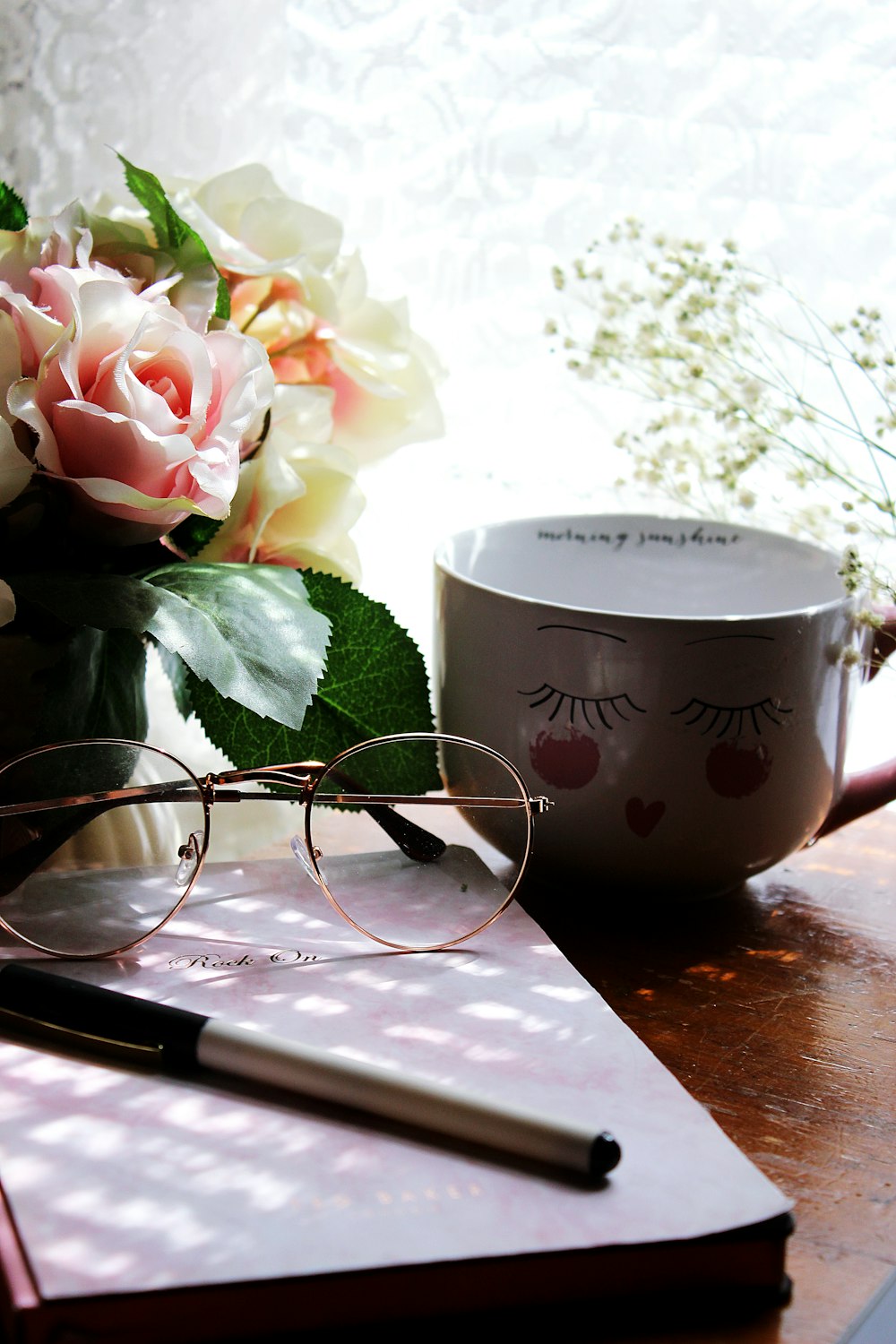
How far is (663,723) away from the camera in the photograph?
439 millimetres

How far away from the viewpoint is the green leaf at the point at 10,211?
1.57 feet

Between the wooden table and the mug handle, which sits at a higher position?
the mug handle

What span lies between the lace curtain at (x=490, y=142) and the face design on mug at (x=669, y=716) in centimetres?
33

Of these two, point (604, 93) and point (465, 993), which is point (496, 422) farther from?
point (465, 993)

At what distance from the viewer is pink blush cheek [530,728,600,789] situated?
45 cm

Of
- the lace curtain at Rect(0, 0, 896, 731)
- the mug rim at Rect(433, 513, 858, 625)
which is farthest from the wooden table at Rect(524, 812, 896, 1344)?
the lace curtain at Rect(0, 0, 896, 731)

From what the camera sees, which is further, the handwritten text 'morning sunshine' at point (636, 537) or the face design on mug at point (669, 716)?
the handwritten text 'morning sunshine' at point (636, 537)

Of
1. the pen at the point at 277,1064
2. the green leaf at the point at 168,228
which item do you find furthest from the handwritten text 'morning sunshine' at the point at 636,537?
the pen at the point at 277,1064

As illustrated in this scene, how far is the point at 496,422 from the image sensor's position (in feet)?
2.50

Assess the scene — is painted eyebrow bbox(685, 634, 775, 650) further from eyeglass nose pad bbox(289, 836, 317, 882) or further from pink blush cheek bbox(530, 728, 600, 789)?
eyeglass nose pad bbox(289, 836, 317, 882)

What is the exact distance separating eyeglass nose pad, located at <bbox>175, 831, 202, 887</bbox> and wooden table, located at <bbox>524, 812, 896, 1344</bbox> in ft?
0.49

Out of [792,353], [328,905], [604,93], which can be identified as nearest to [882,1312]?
[328,905]

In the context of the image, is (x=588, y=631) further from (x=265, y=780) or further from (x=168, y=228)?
(x=168, y=228)

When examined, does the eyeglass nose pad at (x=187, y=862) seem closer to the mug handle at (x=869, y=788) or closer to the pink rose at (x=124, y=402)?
the pink rose at (x=124, y=402)
